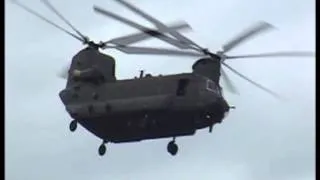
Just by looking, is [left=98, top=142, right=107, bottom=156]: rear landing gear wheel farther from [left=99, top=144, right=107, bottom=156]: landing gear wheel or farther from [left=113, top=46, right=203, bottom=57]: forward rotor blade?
[left=113, top=46, right=203, bottom=57]: forward rotor blade

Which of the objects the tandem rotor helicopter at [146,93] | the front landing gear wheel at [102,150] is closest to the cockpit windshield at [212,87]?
the tandem rotor helicopter at [146,93]

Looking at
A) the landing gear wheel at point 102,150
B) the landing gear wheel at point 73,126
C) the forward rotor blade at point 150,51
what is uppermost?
the forward rotor blade at point 150,51

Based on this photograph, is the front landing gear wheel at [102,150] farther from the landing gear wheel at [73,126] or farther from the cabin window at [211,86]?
the cabin window at [211,86]

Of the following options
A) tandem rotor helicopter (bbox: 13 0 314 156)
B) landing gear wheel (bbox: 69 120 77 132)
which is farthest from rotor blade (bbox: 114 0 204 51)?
landing gear wheel (bbox: 69 120 77 132)

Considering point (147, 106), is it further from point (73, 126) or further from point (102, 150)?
point (73, 126)

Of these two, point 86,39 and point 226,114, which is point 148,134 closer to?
point 226,114

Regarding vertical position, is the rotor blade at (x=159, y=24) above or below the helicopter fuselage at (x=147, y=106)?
above

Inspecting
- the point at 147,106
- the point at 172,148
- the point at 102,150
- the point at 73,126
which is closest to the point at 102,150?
the point at 102,150

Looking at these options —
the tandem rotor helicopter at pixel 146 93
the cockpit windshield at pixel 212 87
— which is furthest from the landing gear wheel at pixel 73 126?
the cockpit windshield at pixel 212 87

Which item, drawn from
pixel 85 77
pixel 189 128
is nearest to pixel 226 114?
pixel 189 128

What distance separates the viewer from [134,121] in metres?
39.3

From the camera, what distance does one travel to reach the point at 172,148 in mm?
40562

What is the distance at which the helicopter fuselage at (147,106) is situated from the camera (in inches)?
1516

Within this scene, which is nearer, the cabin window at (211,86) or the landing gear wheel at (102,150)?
the cabin window at (211,86)
